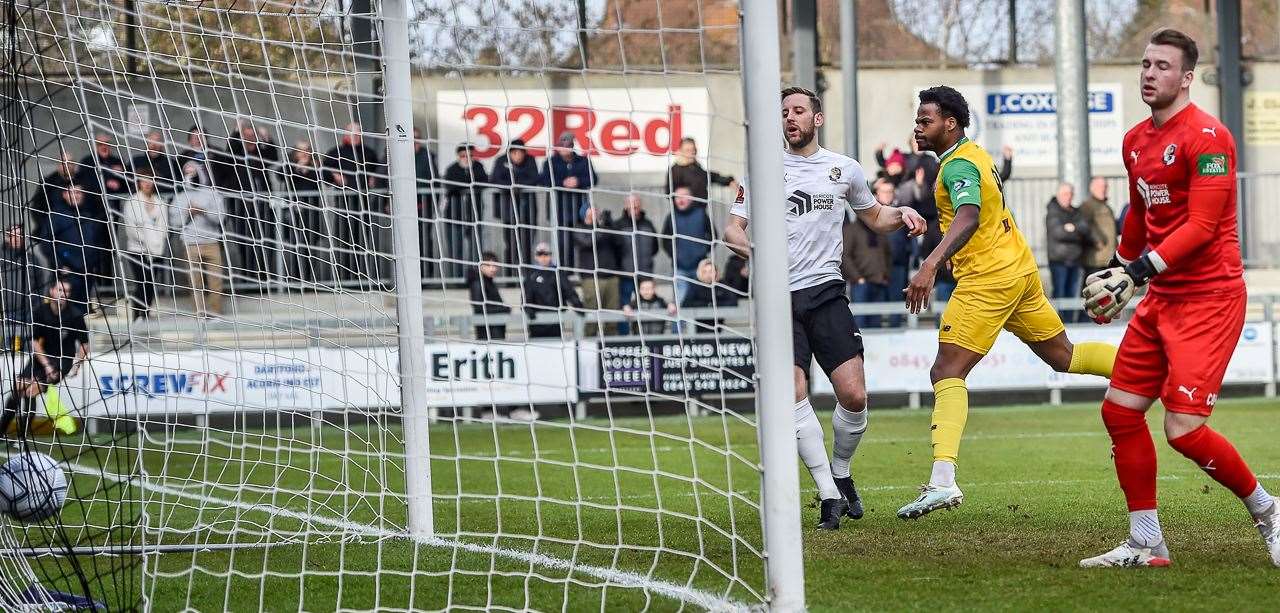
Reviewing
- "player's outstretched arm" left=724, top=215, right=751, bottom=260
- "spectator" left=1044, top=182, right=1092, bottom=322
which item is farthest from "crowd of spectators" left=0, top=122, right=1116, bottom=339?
"player's outstretched arm" left=724, top=215, right=751, bottom=260

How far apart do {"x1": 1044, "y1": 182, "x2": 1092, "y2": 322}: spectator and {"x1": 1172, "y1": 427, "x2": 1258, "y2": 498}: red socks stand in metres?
12.9

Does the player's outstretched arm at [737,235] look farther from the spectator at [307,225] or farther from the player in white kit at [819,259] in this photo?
the spectator at [307,225]

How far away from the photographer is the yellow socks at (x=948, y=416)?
21.6 feet

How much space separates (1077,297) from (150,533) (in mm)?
13296

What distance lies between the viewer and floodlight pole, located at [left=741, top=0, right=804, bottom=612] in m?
4.52

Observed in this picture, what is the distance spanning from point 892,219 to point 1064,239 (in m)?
11.9

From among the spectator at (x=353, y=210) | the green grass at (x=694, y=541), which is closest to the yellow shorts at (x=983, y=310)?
the green grass at (x=694, y=541)

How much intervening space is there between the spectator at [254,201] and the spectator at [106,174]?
2.02 ft

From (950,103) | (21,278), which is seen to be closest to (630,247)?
(21,278)

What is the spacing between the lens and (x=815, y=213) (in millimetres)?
6934

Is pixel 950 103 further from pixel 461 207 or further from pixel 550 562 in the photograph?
pixel 461 207

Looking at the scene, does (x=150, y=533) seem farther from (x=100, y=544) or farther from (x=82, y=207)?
(x=82, y=207)

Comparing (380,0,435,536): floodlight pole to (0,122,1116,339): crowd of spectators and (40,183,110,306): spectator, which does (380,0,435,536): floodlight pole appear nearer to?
(0,122,1116,339): crowd of spectators

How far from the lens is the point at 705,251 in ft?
52.0
